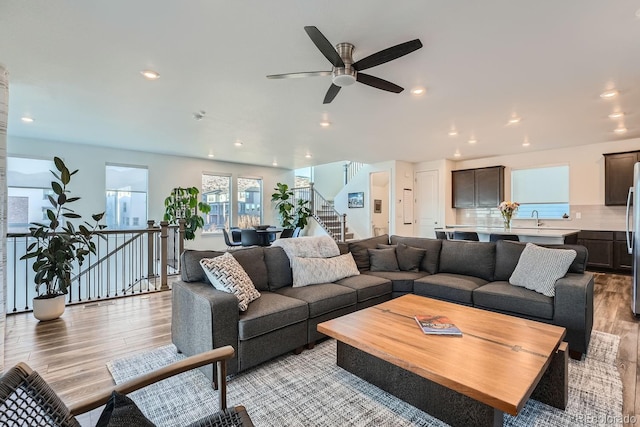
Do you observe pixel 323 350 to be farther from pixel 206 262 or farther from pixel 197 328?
pixel 206 262

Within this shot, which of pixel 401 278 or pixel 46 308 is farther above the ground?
pixel 401 278

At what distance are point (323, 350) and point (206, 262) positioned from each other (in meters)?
1.29

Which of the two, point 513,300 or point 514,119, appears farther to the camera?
point 514,119

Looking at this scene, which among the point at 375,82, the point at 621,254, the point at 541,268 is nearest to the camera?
the point at 375,82

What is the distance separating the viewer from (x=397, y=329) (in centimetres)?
215

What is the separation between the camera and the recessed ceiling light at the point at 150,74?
3.12 m

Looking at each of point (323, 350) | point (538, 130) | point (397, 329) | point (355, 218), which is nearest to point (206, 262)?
point (323, 350)

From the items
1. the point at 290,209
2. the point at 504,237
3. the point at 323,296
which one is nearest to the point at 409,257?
the point at 323,296

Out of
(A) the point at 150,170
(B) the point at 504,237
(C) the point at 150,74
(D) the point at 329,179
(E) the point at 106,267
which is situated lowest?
(E) the point at 106,267

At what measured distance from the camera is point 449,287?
128 inches

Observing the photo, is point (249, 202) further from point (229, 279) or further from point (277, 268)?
point (229, 279)

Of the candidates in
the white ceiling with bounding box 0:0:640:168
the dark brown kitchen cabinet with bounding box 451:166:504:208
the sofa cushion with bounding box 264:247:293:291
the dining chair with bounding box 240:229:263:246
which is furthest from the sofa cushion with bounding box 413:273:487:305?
the dark brown kitchen cabinet with bounding box 451:166:504:208

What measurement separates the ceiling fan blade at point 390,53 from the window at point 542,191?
6.60 meters

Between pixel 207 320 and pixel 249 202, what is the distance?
7.18m
